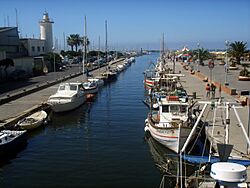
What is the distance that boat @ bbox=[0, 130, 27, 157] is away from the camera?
894 inches

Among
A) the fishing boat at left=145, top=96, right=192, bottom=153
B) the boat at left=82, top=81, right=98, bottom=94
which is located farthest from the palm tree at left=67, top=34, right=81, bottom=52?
the fishing boat at left=145, top=96, right=192, bottom=153

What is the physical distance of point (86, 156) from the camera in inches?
926

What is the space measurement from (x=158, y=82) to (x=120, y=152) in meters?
28.4

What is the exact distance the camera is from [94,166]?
21484 mm

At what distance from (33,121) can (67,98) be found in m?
8.62

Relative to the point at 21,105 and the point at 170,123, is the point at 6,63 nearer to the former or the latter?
the point at 21,105

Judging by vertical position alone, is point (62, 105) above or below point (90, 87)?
below

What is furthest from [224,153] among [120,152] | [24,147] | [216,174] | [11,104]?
[11,104]

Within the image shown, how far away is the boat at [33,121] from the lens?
28797mm

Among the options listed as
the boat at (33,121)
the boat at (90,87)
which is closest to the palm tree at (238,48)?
the boat at (90,87)

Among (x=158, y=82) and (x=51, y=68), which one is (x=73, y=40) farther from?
(x=158, y=82)

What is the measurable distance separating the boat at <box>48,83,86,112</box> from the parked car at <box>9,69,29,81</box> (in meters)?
20.3

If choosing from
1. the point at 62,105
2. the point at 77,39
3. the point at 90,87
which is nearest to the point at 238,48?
the point at 90,87

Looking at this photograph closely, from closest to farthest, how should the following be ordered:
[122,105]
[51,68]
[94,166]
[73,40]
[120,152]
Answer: [94,166] < [120,152] < [122,105] < [51,68] < [73,40]
